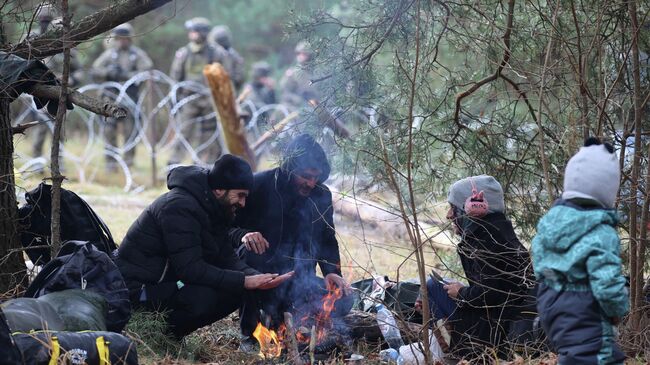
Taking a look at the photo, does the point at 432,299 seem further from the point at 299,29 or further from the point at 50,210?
the point at 50,210

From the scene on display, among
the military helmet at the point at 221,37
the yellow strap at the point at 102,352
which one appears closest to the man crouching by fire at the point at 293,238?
the yellow strap at the point at 102,352

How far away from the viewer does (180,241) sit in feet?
21.7

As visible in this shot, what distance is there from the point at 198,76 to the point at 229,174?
1234 centimetres

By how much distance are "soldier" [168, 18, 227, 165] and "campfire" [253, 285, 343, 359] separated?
11.0m

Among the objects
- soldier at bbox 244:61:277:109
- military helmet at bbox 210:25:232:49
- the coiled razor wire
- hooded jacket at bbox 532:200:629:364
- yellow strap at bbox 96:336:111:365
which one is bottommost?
yellow strap at bbox 96:336:111:365

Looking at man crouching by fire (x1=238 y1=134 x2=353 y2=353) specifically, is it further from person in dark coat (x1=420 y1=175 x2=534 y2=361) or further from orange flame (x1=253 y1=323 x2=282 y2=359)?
person in dark coat (x1=420 y1=175 x2=534 y2=361)

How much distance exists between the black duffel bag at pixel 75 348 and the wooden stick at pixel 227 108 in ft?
32.0

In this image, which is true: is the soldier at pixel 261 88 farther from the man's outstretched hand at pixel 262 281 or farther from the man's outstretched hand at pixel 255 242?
the man's outstretched hand at pixel 262 281

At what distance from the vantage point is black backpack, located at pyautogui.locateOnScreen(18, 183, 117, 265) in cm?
698

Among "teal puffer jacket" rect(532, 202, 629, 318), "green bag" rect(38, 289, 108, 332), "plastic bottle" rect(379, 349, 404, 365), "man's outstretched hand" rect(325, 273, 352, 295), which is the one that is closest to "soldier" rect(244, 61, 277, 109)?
"man's outstretched hand" rect(325, 273, 352, 295)

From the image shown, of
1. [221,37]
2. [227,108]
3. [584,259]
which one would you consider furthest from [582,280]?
[221,37]

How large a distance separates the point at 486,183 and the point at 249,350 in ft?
7.04

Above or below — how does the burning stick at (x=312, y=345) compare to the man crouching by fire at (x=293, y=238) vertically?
below

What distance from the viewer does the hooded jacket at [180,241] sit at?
665 centimetres
